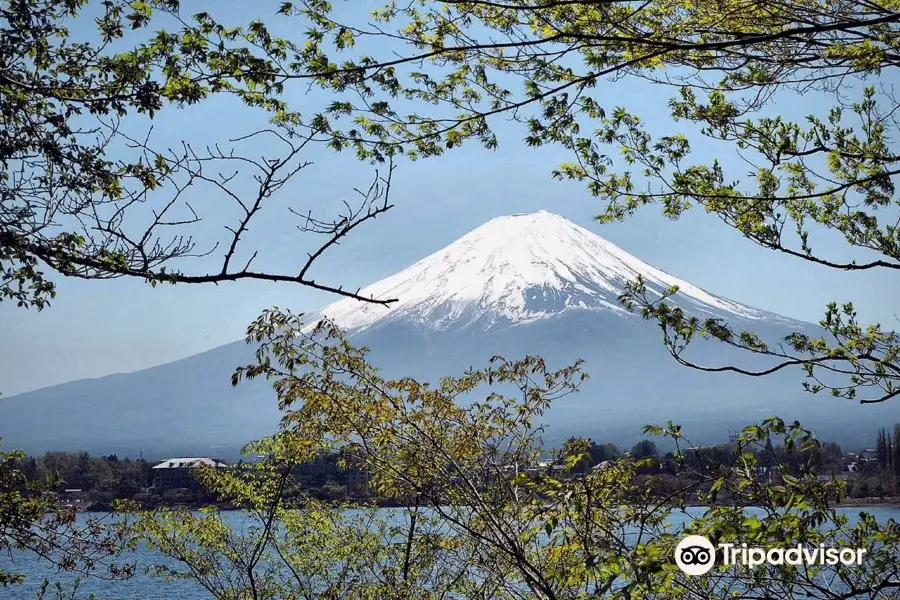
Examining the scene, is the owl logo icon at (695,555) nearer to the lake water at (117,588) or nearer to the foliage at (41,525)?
the foliage at (41,525)

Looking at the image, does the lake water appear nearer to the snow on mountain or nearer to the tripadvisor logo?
the tripadvisor logo

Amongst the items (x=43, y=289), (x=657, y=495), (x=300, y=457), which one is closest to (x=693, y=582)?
(x=657, y=495)

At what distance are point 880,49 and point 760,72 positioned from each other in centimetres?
92

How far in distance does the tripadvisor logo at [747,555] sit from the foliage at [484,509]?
5 cm

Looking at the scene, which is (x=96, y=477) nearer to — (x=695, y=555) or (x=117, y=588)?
(x=117, y=588)

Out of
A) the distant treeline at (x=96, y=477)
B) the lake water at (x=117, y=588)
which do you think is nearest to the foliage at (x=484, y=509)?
the lake water at (x=117, y=588)

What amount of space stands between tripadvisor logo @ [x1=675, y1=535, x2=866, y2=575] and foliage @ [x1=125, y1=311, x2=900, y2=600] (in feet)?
0.16

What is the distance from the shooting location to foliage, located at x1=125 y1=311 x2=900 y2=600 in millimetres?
3055

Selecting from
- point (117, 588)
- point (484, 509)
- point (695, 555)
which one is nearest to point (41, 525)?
point (484, 509)

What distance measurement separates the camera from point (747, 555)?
3.26 m

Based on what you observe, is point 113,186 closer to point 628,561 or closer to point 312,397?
point 312,397

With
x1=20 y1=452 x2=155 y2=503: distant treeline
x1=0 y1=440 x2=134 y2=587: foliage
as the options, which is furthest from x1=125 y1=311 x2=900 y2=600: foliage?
x1=20 y1=452 x2=155 y2=503: distant treeline

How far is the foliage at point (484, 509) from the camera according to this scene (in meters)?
3.05

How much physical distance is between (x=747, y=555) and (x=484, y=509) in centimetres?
122
